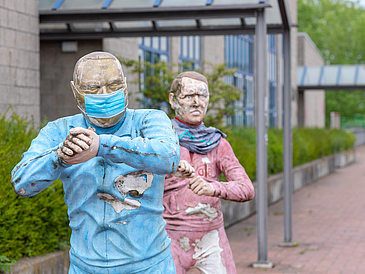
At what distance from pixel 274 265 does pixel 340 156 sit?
15.2 m

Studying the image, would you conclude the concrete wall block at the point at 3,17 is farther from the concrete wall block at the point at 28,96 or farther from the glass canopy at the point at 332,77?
the glass canopy at the point at 332,77

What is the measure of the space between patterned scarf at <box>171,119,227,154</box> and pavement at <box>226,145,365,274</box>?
11.2 feet

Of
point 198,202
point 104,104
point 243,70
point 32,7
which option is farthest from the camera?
point 243,70

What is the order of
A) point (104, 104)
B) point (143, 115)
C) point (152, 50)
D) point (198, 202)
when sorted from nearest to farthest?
point (104, 104) < point (143, 115) < point (198, 202) < point (152, 50)

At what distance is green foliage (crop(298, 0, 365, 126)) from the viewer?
161ft

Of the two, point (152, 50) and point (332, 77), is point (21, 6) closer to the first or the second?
point (152, 50)

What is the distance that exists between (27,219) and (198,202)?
1922mm

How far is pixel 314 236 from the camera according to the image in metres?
8.54

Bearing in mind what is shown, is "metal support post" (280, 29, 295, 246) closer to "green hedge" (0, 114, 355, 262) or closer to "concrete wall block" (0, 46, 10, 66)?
"green hedge" (0, 114, 355, 262)

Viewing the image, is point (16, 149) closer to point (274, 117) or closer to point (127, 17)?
point (127, 17)

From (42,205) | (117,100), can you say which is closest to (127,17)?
(42,205)

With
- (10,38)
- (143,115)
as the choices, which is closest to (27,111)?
(10,38)

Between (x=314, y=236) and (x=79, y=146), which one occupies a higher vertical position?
(x=79, y=146)

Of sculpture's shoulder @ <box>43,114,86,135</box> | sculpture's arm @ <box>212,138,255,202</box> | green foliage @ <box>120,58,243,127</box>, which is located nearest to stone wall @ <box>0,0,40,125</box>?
green foliage @ <box>120,58,243,127</box>
